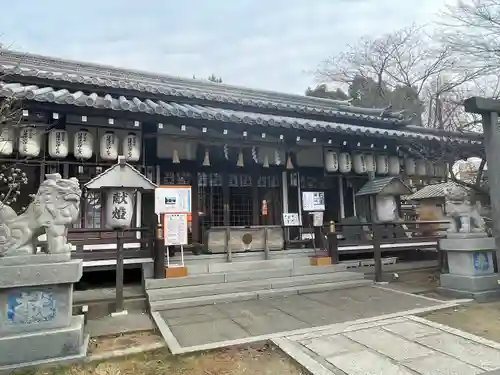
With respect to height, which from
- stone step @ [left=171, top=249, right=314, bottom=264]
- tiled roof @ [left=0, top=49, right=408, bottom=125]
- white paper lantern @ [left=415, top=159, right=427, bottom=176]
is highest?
tiled roof @ [left=0, top=49, right=408, bottom=125]

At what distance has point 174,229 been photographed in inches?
319

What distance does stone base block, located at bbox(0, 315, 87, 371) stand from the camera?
163 inches

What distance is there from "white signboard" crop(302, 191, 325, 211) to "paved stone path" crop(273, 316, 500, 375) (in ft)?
20.3

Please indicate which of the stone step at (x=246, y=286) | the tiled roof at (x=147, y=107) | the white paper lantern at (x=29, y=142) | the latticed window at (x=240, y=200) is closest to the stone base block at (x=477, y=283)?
the stone step at (x=246, y=286)

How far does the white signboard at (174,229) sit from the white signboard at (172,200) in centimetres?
15

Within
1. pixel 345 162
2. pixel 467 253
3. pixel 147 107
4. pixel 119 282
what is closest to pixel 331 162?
pixel 345 162

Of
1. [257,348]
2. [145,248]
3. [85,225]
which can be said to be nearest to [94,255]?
[145,248]

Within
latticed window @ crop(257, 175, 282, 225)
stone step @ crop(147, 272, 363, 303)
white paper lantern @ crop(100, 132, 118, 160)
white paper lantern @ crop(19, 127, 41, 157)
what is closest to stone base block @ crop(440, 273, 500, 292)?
stone step @ crop(147, 272, 363, 303)

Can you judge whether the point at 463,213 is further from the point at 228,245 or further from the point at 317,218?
the point at 228,245

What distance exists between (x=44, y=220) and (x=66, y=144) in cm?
424

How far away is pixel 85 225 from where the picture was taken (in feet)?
30.2

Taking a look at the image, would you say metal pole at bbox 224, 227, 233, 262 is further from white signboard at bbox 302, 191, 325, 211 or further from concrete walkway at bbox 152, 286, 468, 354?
white signboard at bbox 302, 191, 325, 211

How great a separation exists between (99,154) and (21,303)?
198 inches

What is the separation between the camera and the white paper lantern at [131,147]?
8.92m
